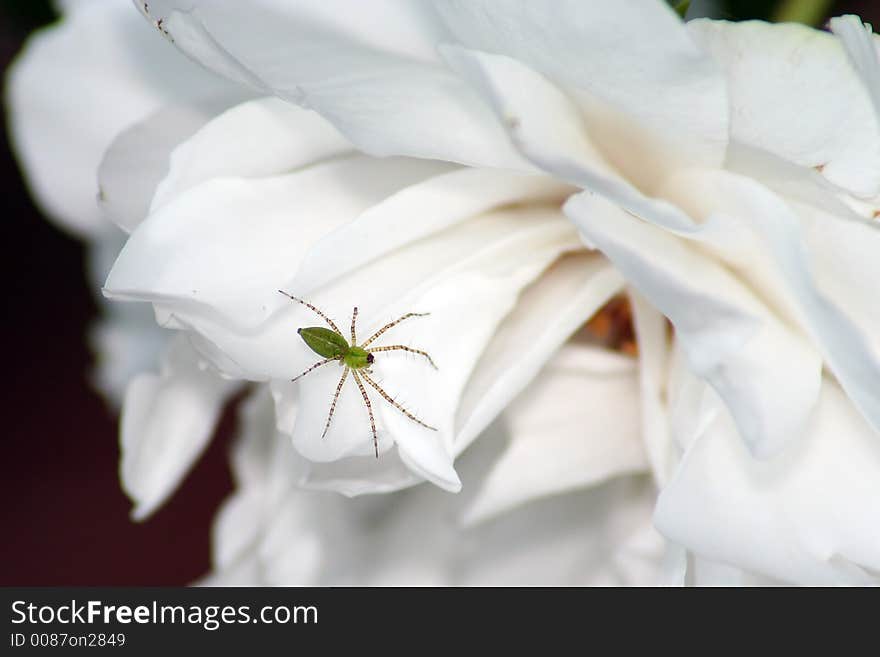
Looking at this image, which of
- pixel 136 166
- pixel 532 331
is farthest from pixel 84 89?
pixel 532 331

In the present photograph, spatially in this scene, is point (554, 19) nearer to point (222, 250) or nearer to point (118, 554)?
point (222, 250)

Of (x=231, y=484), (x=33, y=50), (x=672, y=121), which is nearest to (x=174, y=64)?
(x=33, y=50)

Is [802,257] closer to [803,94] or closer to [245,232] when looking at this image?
[803,94]

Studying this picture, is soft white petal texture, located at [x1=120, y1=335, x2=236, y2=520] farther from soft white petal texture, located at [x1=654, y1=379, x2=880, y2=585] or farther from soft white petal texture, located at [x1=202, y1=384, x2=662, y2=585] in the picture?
soft white petal texture, located at [x1=654, y1=379, x2=880, y2=585]

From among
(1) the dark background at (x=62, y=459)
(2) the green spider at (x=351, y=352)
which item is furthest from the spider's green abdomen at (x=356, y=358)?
(1) the dark background at (x=62, y=459)

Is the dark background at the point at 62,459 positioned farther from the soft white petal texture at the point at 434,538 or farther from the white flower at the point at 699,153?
the white flower at the point at 699,153

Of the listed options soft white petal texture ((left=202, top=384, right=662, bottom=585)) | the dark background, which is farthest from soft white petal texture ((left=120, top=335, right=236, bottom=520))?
the dark background
